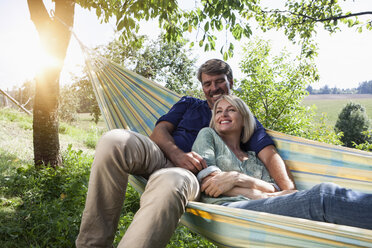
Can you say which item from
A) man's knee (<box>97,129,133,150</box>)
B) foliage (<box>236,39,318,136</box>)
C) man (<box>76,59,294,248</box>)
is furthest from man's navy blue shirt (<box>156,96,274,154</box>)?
foliage (<box>236,39,318,136</box>)

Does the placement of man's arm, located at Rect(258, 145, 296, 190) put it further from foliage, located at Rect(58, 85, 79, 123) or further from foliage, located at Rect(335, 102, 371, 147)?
foliage, located at Rect(335, 102, 371, 147)

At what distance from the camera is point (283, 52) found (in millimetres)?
5312

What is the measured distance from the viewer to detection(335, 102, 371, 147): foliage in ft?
55.2

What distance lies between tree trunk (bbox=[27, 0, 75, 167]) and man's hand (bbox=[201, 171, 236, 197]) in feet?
7.23

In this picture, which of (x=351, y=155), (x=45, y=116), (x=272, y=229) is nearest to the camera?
(x=272, y=229)

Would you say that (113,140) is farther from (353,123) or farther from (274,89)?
(353,123)

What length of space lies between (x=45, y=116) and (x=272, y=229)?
266cm

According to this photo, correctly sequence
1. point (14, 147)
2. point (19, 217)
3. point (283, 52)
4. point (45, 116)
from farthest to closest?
1. point (283, 52)
2. point (14, 147)
3. point (45, 116)
4. point (19, 217)

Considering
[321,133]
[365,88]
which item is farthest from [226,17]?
[365,88]

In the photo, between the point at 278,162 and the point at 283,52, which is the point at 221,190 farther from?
the point at 283,52

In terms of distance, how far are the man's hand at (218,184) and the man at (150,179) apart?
0.22ft

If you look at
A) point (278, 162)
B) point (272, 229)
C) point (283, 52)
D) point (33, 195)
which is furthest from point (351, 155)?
point (283, 52)

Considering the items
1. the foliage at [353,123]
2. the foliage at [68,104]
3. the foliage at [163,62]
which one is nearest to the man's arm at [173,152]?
the foliage at [68,104]

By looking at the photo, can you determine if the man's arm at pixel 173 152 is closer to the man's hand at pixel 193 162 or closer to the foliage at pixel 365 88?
the man's hand at pixel 193 162
